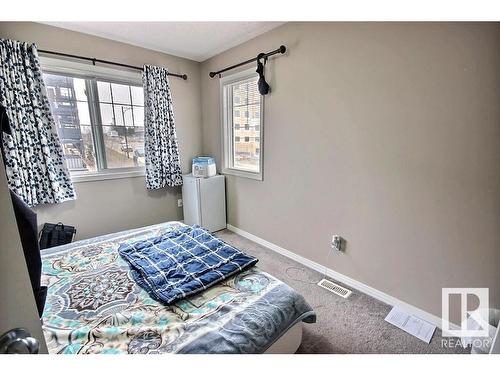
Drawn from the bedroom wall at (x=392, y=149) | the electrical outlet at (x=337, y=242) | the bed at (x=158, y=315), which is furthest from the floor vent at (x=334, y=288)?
the bed at (x=158, y=315)

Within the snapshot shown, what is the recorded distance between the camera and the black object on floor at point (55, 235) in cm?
218

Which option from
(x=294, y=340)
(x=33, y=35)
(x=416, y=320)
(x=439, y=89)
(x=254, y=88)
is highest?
(x=33, y=35)

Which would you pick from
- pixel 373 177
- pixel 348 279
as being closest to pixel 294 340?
pixel 348 279

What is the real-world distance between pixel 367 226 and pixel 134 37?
309cm

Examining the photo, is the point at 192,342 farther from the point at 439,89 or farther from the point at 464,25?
the point at 464,25

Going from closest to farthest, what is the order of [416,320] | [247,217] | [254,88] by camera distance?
[416,320]
[254,88]
[247,217]

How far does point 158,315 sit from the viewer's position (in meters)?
1.06

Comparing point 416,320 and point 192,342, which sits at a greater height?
point 192,342

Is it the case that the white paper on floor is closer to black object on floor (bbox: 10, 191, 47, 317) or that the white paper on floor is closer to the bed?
the bed

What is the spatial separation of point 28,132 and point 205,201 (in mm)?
1854

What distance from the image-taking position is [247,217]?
115 inches

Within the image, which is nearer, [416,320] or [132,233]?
[416,320]

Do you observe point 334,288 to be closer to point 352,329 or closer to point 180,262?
point 352,329

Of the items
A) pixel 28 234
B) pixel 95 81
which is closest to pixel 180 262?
pixel 28 234
